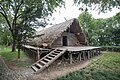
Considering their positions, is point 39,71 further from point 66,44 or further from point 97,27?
point 97,27

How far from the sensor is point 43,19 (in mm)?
9773

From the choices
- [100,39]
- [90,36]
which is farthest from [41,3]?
[100,39]

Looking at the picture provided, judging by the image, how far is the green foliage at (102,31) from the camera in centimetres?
1921

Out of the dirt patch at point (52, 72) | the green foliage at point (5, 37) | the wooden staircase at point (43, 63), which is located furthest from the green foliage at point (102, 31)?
the green foliage at point (5, 37)

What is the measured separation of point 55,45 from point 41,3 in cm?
473

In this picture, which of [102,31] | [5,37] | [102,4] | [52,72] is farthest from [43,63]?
[5,37]

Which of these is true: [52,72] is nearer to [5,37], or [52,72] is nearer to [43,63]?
[43,63]

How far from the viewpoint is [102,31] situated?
68.2 ft

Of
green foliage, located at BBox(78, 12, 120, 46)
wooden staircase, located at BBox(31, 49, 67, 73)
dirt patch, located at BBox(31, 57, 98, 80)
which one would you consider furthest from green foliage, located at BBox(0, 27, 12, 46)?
dirt patch, located at BBox(31, 57, 98, 80)

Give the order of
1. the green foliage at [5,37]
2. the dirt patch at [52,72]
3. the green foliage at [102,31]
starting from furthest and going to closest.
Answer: the green foliage at [5,37]
the green foliage at [102,31]
the dirt patch at [52,72]

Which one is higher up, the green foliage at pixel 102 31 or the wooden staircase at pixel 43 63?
the green foliage at pixel 102 31

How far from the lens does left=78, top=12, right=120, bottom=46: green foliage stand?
1921cm

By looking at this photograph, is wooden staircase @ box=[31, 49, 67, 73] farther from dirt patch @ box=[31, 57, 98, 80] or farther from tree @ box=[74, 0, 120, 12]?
tree @ box=[74, 0, 120, 12]

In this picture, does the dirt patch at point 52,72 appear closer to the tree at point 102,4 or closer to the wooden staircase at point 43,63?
the wooden staircase at point 43,63
